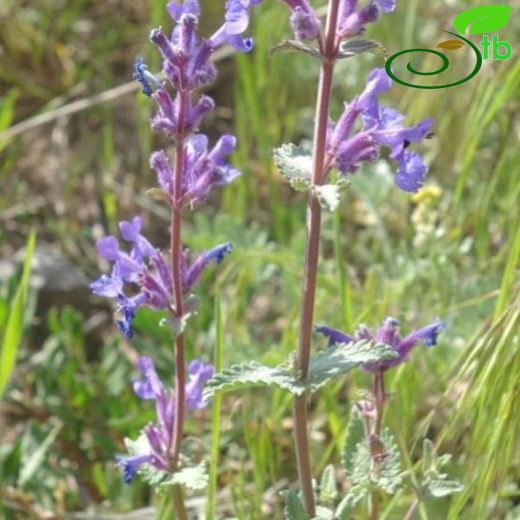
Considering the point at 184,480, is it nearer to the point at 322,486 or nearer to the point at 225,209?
the point at 322,486

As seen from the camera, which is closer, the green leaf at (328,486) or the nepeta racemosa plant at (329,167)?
the nepeta racemosa plant at (329,167)

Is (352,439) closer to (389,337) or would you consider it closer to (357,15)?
(389,337)

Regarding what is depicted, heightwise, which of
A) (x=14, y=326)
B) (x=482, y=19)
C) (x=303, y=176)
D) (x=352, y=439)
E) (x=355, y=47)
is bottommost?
(x=352, y=439)

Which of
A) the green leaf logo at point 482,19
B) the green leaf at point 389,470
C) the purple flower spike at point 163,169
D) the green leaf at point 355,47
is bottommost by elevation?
the green leaf at point 389,470

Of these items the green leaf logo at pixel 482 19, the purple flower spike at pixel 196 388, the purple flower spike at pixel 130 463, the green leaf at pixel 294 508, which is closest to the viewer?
the green leaf at pixel 294 508

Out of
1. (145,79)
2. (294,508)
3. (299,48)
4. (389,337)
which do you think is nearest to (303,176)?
(299,48)

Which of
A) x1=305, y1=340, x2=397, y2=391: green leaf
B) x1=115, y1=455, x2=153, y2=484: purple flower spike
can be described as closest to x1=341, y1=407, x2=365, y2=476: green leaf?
x1=305, y1=340, x2=397, y2=391: green leaf

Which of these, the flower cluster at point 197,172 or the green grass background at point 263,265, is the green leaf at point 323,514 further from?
the flower cluster at point 197,172

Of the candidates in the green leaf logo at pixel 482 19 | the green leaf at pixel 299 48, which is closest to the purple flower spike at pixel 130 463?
the green leaf at pixel 299 48
